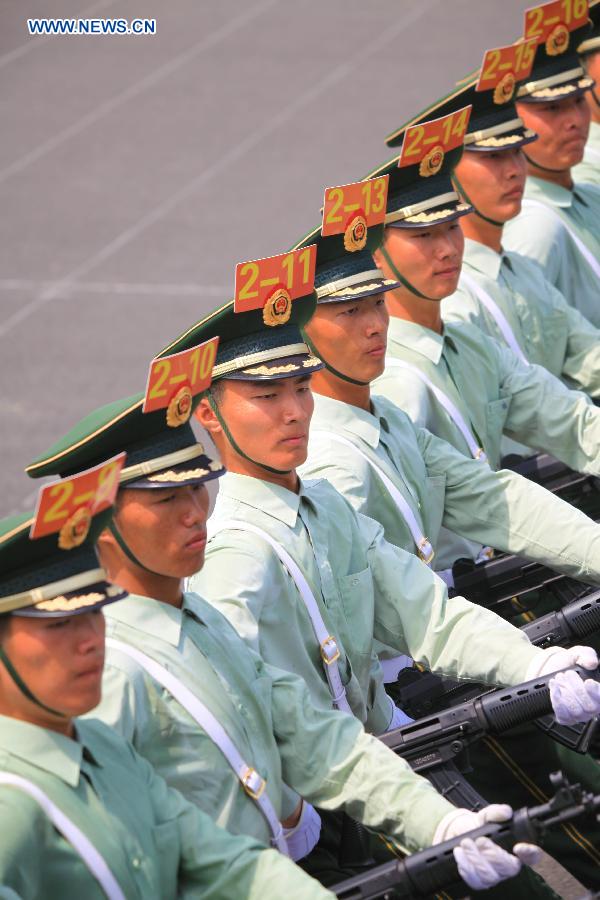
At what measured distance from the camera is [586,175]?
24.5ft

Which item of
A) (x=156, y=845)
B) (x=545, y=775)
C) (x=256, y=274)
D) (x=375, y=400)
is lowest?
(x=545, y=775)

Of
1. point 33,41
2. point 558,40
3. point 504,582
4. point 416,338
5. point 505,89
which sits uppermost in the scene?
point 558,40

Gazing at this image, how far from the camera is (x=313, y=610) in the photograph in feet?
13.2

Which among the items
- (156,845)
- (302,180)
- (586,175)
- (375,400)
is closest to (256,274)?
(375,400)

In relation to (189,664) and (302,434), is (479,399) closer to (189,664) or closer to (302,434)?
(302,434)

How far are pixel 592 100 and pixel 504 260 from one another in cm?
199

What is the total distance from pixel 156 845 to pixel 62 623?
48 centimetres

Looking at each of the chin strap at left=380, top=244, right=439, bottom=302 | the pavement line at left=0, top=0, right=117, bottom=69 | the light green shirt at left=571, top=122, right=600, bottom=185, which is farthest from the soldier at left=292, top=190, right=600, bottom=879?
the pavement line at left=0, top=0, right=117, bottom=69

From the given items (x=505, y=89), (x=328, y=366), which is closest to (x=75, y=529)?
(x=328, y=366)

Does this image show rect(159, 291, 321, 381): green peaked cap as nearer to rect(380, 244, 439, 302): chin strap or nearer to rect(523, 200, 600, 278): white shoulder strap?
rect(380, 244, 439, 302): chin strap

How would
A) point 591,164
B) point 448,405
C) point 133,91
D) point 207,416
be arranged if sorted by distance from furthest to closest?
1. point 133,91
2. point 591,164
3. point 448,405
4. point 207,416

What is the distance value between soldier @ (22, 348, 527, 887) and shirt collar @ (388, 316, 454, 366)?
5.84 feet

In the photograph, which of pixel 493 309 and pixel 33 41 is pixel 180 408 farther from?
pixel 33 41

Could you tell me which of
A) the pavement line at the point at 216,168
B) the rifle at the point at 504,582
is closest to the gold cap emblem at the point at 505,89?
the rifle at the point at 504,582
